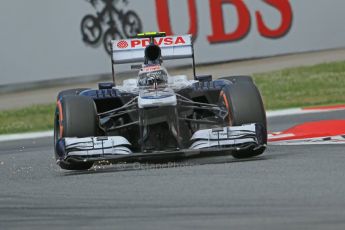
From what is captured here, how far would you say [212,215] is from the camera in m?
7.04

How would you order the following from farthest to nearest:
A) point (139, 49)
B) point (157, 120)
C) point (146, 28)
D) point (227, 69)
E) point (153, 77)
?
point (146, 28), point (227, 69), point (139, 49), point (153, 77), point (157, 120)

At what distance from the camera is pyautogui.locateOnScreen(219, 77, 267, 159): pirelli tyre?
34.0ft

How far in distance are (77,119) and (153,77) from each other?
3.13 feet

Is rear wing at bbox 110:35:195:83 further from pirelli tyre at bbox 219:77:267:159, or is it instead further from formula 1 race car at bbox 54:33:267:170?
pirelli tyre at bbox 219:77:267:159

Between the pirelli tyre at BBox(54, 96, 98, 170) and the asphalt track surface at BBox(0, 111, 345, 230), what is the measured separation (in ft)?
1.11

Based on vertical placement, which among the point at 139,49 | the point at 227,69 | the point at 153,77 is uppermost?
the point at 139,49

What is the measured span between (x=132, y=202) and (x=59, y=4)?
14.4 m

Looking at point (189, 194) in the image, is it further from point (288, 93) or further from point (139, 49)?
point (288, 93)

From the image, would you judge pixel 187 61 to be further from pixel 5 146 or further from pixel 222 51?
pixel 5 146

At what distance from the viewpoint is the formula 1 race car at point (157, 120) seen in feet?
33.0

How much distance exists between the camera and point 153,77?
10.9 meters

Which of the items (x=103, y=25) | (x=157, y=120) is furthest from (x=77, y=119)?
(x=103, y=25)

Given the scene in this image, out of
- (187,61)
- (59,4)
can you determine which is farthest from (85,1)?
(187,61)

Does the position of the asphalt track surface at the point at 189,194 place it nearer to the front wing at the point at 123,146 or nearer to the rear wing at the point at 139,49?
the front wing at the point at 123,146
